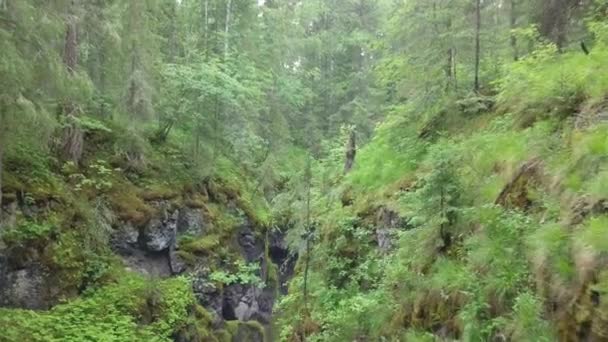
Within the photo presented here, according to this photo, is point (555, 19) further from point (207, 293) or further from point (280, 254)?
point (280, 254)

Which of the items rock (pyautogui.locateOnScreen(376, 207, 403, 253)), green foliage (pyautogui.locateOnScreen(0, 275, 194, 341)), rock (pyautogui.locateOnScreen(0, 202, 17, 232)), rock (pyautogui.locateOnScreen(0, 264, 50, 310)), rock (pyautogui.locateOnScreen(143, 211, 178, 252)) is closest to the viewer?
green foliage (pyautogui.locateOnScreen(0, 275, 194, 341))

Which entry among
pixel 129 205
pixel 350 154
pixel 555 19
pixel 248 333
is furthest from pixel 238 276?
pixel 555 19

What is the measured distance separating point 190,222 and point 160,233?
146 cm

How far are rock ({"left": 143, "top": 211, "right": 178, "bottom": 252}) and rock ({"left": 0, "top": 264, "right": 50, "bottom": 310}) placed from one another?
2.98 meters

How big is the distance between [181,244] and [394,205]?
21.6 feet

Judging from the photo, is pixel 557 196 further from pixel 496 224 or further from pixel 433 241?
pixel 433 241

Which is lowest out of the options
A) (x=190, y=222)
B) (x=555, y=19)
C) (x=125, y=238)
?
(x=125, y=238)

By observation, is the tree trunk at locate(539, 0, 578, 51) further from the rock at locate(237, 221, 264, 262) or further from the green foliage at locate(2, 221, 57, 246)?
the green foliage at locate(2, 221, 57, 246)

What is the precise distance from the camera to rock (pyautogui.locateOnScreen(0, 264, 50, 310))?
10.3m

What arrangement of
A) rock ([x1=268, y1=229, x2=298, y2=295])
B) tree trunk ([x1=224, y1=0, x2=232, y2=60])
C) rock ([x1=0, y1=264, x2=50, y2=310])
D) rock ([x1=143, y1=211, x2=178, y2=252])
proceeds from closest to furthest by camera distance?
1. rock ([x1=0, y1=264, x2=50, y2=310])
2. rock ([x1=143, y1=211, x2=178, y2=252])
3. tree trunk ([x1=224, y1=0, x2=232, y2=60])
4. rock ([x1=268, y1=229, x2=298, y2=295])

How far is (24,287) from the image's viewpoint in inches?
414

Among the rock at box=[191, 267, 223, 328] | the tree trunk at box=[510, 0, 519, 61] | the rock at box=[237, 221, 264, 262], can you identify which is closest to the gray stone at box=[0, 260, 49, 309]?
the rock at box=[191, 267, 223, 328]

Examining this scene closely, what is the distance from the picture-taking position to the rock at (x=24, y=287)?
10.3m

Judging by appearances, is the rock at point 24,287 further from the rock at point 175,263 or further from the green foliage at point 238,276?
the green foliage at point 238,276
